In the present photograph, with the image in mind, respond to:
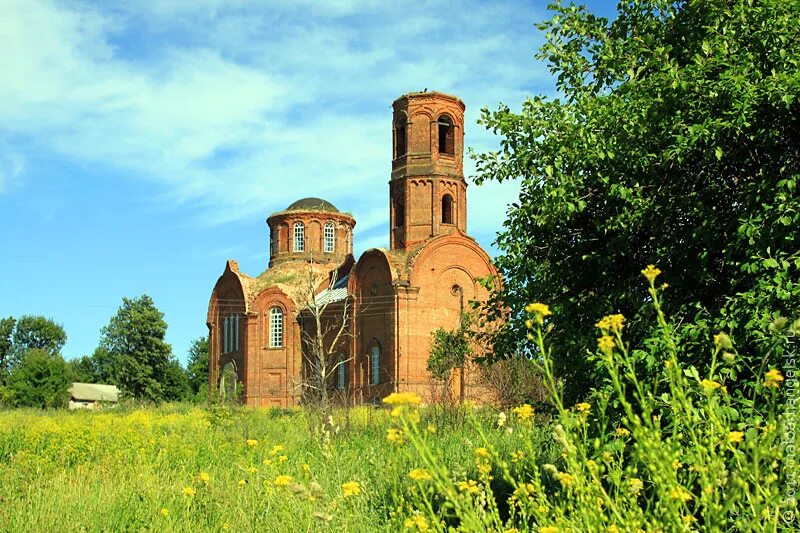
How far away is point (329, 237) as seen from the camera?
162ft

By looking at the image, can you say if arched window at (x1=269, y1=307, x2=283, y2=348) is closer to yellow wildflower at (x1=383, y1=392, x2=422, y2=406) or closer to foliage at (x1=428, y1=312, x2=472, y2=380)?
foliage at (x1=428, y1=312, x2=472, y2=380)

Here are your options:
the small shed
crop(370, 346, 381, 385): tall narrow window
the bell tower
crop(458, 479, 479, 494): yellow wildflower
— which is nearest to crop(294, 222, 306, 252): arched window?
the bell tower

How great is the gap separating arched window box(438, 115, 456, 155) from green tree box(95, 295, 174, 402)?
31.8m

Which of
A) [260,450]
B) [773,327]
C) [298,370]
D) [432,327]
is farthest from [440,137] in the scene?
[773,327]

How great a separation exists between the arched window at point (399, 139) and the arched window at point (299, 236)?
11.0m

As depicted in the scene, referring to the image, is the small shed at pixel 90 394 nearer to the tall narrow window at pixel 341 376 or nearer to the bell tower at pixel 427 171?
the tall narrow window at pixel 341 376

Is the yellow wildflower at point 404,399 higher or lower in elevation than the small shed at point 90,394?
higher

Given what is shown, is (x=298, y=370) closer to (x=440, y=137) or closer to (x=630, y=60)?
(x=440, y=137)

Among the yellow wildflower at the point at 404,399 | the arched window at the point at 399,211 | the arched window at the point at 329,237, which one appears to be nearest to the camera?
the yellow wildflower at the point at 404,399

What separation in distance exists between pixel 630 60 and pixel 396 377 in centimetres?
2760

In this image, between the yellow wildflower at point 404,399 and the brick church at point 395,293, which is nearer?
the yellow wildflower at point 404,399

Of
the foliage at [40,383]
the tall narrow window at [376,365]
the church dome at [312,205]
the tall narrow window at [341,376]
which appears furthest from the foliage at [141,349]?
the tall narrow window at [376,365]

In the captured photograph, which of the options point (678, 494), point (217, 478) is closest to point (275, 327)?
point (217, 478)

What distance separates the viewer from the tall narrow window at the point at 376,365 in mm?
36594
